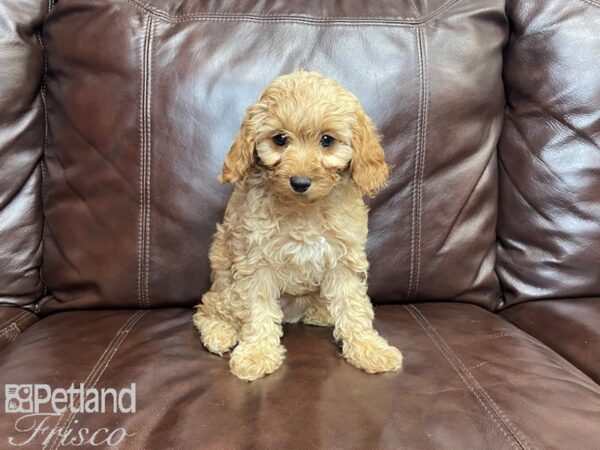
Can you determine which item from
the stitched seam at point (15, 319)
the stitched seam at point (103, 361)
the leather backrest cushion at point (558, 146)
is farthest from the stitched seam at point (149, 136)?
the leather backrest cushion at point (558, 146)

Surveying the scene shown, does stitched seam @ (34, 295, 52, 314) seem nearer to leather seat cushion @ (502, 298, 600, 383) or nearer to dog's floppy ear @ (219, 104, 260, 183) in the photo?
dog's floppy ear @ (219, 104, 260, 183)

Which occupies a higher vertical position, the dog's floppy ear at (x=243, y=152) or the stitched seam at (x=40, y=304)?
the dog's floppy ear at (x=243, y=152)

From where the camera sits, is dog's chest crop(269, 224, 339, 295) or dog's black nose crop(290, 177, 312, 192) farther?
dog's chest crop(269, 224, 339, 295)

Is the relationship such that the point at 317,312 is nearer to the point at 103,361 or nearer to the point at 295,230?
the point at 295,230

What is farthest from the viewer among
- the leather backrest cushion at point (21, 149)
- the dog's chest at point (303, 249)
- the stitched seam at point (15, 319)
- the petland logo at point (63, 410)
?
the leather backrest cushion at point (21, 149)

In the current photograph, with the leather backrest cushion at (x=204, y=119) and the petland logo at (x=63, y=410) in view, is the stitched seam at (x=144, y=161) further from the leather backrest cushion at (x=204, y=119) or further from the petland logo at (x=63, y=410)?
the petland logo at (x=63, y=410)

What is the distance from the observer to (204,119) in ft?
6.12

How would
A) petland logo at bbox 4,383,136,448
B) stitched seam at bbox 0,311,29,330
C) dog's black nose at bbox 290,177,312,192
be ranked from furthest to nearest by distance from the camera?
1. stitched seam at bbox 0,311,29,330
2. dog's black nose at bbox 290,177,312,192
3. petland logo at bbox 4,383,136,448

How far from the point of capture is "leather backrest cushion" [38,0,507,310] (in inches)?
73.4

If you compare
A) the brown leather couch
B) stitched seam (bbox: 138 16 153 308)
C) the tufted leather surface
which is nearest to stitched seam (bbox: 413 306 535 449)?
the tufted leather surface

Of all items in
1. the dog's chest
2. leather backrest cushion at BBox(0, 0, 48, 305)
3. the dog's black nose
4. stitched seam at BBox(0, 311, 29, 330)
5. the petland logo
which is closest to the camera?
the petland logo

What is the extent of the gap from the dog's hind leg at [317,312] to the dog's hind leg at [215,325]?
25 cm

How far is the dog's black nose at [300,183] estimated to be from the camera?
1432 millimetres

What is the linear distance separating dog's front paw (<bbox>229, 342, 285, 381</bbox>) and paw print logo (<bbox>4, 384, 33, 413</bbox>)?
1.62ft
